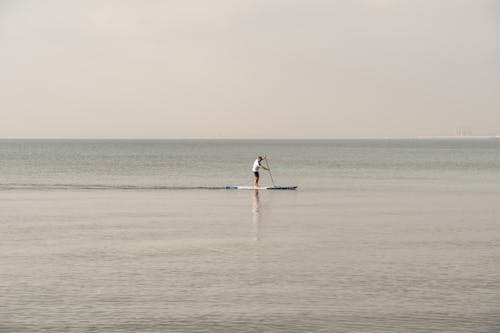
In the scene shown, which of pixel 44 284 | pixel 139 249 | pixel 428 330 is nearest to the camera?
pixel 428 330

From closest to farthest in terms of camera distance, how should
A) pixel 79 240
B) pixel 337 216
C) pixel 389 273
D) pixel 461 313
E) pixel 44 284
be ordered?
pixel 461 313 → pixel 44 284 → pixel 389 273 → pixel 79 240 → pixel 337 216

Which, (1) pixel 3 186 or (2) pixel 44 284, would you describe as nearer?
(2) pixel 44 284

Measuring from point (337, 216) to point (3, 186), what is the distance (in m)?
33.4

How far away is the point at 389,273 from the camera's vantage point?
23297mm

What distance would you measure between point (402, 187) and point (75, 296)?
1822 inches

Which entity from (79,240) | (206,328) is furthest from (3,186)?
(206,328)

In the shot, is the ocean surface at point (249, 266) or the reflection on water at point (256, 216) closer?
the ocean surface at point (249, 266)

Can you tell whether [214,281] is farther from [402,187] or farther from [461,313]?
[402,187]

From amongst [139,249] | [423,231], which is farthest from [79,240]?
[423,231]

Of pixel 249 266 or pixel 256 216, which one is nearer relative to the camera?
pixel 249 266

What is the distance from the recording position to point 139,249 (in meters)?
27.8

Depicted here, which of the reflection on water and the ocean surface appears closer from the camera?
the ocean surface

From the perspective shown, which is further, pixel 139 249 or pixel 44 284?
pixel 139 249

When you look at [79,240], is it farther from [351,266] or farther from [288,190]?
[288,190]
